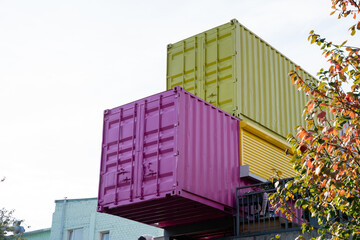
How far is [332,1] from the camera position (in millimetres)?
8336

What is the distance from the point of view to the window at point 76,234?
30.2m

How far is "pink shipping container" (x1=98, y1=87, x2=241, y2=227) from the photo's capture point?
12469 millimetres

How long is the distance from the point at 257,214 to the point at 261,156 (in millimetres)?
1855

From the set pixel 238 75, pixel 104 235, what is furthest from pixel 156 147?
pixel 104 235

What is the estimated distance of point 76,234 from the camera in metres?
30.5

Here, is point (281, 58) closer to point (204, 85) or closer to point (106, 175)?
point (204, 85)

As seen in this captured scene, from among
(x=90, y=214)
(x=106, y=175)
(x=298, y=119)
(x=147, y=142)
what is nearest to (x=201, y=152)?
(x=147, y=142)

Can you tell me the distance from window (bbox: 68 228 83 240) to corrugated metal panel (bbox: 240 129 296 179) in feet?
55.1

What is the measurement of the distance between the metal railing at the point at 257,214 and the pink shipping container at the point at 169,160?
27 centimetres

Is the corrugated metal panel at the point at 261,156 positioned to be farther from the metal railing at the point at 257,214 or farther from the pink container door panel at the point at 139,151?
the pink container door panel at the point at 139,151

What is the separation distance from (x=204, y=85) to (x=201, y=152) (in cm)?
289

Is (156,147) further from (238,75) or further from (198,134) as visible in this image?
(238,75)

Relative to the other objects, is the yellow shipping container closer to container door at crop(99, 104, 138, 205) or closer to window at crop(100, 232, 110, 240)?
container door at crop(99, 104, 138, 205)

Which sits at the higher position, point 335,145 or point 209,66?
point 209,66
